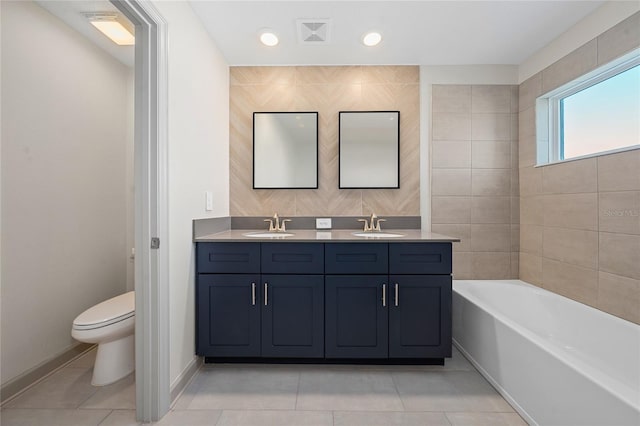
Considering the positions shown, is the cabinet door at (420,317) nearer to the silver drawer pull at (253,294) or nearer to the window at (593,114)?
the silver drawer pull at (253,294)

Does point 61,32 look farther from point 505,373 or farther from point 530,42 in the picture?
point 505,373

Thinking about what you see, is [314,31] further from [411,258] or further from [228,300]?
[228,300]

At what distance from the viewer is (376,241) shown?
1939mm

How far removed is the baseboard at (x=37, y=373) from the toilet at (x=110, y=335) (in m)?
0.33

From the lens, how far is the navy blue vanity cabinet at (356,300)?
1.93 metres

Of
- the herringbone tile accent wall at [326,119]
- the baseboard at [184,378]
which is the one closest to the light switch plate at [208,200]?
the herringbone tile accent wall at [326,119]

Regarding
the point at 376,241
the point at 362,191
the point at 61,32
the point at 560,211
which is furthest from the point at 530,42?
the point at 61,32

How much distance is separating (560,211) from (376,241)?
1362mm

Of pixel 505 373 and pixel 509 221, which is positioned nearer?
pixel 505 373

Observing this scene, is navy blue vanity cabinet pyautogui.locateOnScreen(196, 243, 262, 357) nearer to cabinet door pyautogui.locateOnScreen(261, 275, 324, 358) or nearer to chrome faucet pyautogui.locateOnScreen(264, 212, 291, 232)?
cabinet door pyautogui.locateOnScreen(261, 275, 324, 358)

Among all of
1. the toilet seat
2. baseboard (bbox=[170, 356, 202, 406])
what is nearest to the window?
baseboard (bbox=[170, 356, 202, 406])

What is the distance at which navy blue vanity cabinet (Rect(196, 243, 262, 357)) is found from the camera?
195 centimetres

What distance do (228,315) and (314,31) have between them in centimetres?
196

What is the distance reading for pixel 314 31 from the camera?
208 cm
